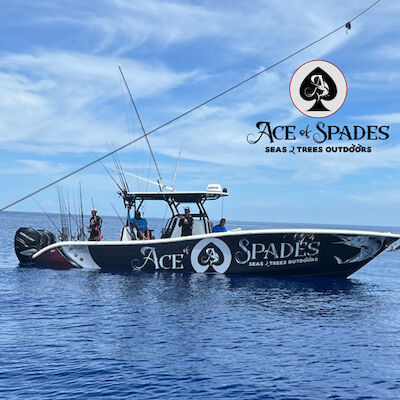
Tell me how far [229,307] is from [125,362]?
472 cm

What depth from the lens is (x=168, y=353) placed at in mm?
8586

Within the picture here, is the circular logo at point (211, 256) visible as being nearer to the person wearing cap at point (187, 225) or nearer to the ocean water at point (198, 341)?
the person wearing cap at point (187, 225)

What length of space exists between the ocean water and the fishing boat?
1.22m

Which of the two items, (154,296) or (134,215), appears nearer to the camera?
(154,296)

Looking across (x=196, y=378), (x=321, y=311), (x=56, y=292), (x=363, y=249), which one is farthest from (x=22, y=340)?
(x=363, y=249)

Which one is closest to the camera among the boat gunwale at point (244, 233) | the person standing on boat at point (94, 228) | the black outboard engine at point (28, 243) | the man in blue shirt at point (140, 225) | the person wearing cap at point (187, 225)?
the boat gunwale at point (244, 233)

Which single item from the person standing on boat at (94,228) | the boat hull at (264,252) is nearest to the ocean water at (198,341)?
the boat hull at (264,252)

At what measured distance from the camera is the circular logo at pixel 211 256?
55.7 ft

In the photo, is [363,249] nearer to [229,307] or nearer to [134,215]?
[229,307]

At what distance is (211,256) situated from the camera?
56.3 feet

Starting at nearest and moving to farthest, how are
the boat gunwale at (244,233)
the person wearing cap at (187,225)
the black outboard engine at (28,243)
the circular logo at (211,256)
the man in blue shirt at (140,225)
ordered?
the boat gunwale at (244,233) → the circular logo at (211,256) → the person wearing cap at (187,225) → the man in blue shirt at (140,225) → the black outboard engine at (28,243)

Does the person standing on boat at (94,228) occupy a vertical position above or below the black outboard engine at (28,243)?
above

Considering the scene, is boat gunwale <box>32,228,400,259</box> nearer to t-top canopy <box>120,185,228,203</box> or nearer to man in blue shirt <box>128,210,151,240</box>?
man in blue shirt <box>128,210,151,240</box>

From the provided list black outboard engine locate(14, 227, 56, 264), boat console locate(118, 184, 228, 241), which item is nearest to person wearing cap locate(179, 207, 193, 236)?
boat console locate(118, 184, 228, 241)
